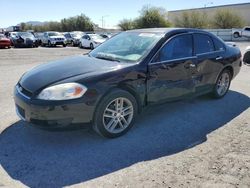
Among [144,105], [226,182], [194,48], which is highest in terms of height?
[194,48]

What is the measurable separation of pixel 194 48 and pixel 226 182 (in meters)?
2.92

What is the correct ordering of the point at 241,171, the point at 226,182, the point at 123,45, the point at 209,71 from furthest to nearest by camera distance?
the point at 209,71 < the point at 123,45 < the point at 241,171 < the point at 226,182

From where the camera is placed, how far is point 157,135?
4.61 metres

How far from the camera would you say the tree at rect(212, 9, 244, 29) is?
50156mm

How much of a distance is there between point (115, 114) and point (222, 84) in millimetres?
3140

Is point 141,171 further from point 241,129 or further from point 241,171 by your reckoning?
point 241,129

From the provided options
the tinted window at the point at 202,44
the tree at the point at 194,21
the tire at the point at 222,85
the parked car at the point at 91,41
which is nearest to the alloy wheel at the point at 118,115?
the tinted window at the point at 202,44

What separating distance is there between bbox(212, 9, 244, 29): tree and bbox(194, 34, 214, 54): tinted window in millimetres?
47947

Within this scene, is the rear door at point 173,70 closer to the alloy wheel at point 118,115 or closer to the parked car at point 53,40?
the alloy wheel at point 118,115

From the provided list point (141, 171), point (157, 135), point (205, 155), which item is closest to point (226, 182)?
point (205, 155)

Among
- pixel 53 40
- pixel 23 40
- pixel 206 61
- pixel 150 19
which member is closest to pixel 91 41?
pixel 53 40

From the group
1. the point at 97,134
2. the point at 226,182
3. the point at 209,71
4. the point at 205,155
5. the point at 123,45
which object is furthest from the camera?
the point at 209,71

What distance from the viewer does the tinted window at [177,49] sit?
497 centimetres

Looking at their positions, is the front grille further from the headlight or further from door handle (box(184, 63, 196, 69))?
door handle (box(184, 63, 196, 69))
